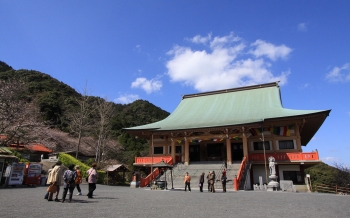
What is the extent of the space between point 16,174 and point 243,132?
16.7 meters

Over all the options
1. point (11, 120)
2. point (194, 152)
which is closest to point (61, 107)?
point (11, 120)

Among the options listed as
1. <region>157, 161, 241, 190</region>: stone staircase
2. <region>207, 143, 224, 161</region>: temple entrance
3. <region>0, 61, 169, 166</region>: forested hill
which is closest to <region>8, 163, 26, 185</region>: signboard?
<region>157, 161, 241, 190</region>: stone staircase

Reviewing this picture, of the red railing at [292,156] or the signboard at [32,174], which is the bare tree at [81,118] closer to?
the signboard at [32,174]

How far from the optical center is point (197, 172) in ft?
64.8

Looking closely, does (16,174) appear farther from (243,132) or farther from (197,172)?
(243,132)

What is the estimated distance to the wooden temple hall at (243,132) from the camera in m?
20.2

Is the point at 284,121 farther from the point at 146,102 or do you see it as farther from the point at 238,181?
the point at 146,102

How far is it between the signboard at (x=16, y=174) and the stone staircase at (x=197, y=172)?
9563mm

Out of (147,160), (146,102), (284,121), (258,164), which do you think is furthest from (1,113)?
(146,102)

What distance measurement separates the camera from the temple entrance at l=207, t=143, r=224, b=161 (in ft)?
82.1

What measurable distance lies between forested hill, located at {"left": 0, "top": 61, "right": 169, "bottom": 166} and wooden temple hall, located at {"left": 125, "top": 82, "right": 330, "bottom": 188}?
14.6m

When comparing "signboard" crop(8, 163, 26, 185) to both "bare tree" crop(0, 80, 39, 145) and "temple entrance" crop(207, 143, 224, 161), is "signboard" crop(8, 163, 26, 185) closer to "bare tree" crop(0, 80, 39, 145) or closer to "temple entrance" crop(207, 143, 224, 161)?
"bare tree" crop(0, 80, 39, 145)

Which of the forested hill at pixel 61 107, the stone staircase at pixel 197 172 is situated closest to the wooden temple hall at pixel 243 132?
the stone staircase at pixel 197 172

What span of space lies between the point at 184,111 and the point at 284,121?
38.7 feet
